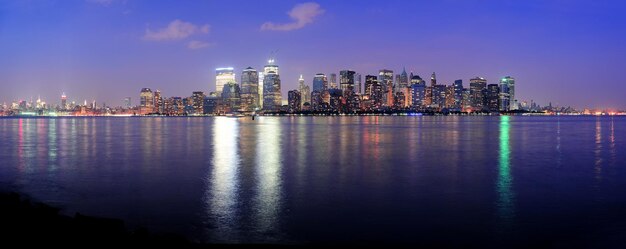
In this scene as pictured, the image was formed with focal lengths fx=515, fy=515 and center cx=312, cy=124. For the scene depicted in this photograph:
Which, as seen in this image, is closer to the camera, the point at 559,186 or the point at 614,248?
the point at 614,248

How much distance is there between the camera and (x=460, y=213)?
1526 cm

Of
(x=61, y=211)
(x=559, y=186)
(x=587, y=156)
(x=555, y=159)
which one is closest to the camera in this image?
(x=61, y=211)

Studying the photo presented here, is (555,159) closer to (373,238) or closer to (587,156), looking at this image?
(587,156)

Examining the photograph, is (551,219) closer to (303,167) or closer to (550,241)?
(550,241)

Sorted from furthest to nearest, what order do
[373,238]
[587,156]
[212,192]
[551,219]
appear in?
1. [587,156]
2. [212,192]
3. [551,219]
4. [373,238]

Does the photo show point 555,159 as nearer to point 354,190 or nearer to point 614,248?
point 354,190

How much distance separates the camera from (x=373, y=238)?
40.7 ft

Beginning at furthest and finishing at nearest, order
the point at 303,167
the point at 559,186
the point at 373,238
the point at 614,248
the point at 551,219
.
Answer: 1. the point at 303,167
2. the point at 559,186
3. the point at 551,219
4. the point at 373,238
5. the point at 614,248

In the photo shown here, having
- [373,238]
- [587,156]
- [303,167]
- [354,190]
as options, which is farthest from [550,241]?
[587,156]

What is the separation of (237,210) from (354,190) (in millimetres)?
5458

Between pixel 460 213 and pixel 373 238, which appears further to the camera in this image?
pixel 460 213

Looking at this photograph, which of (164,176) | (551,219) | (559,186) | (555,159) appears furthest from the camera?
(555,159)

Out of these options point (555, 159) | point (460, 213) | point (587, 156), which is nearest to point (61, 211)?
point (460, 213)

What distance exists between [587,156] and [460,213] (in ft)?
77.3
